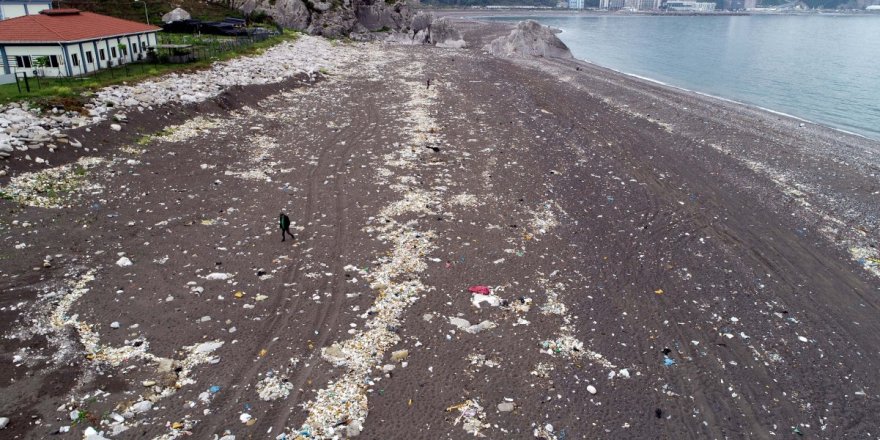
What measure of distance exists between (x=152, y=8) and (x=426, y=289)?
5977 centimetres

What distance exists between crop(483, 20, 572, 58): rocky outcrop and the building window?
44.4 metres

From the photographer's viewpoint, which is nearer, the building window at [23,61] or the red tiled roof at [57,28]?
the red tiled roof at [57,28]

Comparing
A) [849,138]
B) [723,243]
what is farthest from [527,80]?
[723,243]

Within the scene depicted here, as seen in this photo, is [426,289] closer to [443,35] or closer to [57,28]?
[57,28]

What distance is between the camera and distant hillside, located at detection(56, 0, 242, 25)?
51.2 m

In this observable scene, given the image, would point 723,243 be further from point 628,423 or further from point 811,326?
point 628,423

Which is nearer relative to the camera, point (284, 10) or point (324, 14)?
point (284, 10)

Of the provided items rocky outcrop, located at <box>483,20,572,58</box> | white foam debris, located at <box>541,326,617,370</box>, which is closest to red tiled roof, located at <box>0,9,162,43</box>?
white foam debris, located at <box>541,326,617,370</box>

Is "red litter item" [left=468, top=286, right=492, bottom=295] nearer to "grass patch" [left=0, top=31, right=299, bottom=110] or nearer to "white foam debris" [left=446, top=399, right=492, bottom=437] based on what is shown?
"white foam debris" [left=446, top=399, right=492, bottom=437]

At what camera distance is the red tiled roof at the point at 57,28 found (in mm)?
23797

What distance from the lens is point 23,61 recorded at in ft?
78.8

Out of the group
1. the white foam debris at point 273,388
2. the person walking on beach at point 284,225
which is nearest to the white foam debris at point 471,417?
the white foam debris at point 273,388

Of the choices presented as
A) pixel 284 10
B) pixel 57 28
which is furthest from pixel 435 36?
pixel 57 28

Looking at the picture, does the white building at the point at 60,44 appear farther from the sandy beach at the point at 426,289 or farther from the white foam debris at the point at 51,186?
the white foam debris at the point at 51,186
